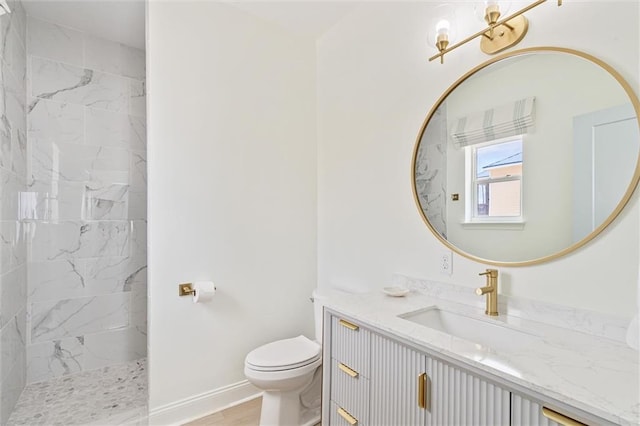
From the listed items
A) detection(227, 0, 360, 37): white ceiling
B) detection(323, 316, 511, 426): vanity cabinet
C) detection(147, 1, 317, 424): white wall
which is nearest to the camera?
detection(323, 316, 511, 426): vanity cabinet

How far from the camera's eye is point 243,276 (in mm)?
2242

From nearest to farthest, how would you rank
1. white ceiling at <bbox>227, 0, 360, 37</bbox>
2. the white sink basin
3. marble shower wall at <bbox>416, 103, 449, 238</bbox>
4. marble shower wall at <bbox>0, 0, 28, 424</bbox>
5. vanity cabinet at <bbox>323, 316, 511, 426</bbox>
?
vanity cabinet at <bbox>323, 316, 511, 426</bbox>, the white sink basin, marble shower wall at <bbox>416, 103, 449, 238</bbox>, marble shower wall at <bbox>0, 0, 28, 424</bbox>, white ceiling at <bbox>227, 0, 360, 37</bbox>

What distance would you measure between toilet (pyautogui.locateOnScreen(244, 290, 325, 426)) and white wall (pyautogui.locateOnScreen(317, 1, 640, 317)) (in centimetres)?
58

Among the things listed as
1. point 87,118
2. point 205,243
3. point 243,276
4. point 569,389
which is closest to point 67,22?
point 87,118

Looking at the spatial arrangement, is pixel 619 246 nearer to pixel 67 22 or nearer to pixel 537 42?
pixel 537 42

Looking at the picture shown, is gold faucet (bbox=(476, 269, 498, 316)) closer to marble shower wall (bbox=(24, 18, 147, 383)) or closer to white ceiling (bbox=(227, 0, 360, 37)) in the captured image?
white ceiling (bbox=(227, 0, 360, 37))

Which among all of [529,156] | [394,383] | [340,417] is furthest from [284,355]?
[529,156]

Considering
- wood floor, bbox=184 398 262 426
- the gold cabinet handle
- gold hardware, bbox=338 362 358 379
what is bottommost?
wood floor, bbox=184 398 262 426

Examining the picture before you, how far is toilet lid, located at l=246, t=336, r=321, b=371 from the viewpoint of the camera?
1.75 m

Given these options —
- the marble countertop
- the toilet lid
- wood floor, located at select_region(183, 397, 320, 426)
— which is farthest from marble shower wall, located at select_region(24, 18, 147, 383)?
the marble countertop

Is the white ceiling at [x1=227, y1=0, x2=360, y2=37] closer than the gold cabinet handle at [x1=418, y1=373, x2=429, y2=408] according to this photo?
No

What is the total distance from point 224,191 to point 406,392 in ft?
5.16

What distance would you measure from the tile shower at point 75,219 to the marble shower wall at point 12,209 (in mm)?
14

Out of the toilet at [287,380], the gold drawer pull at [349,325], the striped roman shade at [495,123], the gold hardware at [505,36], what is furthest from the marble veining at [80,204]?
the gold hardware at [505,36]
